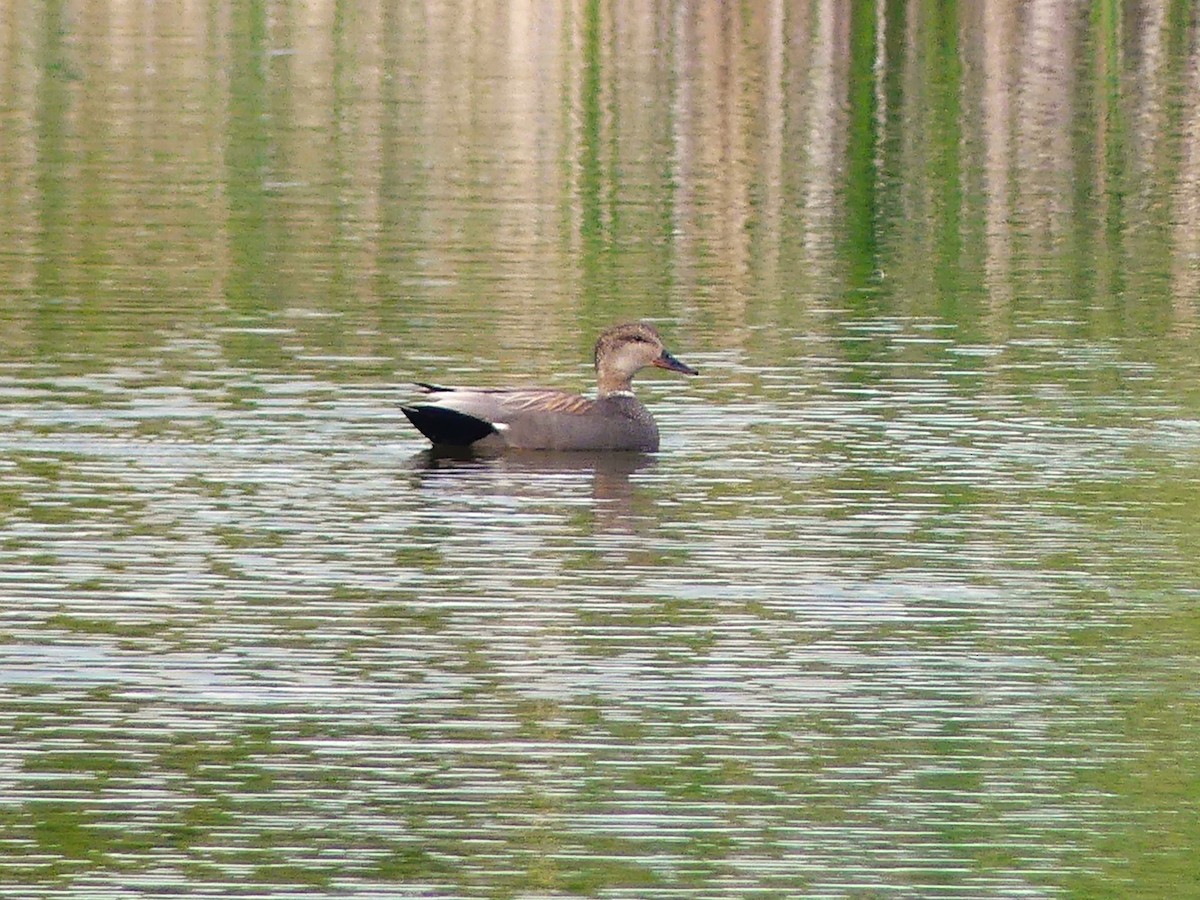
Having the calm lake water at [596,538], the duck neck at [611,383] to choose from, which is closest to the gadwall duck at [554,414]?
the duck neck at [611,383]

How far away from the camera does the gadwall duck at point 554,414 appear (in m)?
20.4

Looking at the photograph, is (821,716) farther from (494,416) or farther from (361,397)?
(361,397)

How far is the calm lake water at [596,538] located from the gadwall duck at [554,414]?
0.21 metres

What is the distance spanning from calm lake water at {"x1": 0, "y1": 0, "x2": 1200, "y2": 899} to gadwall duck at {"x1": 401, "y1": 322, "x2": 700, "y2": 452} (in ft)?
0.71

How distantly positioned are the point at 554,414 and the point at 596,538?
3.14 meters

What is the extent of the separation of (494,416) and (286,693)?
6852 millimetres

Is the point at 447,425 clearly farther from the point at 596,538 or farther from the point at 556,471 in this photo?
the point at 596,538

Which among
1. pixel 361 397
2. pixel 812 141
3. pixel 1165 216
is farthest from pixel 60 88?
pixel 361 397

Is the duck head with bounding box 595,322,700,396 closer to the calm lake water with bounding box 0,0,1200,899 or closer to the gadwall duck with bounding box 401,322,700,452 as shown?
the gadwall duck with bounding box 401,322,700,452

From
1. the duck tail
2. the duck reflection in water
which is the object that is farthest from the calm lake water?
the duck tail

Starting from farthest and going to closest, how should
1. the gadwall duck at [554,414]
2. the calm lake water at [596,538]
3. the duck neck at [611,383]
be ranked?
the duck neck at [611,383] → the gadwall duck at [554,414] → the calm lake water at [596,538]

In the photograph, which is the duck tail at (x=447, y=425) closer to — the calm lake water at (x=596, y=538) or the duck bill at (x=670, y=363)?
the calm lake water at (x=596, y=538)

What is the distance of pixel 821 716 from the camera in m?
13.6

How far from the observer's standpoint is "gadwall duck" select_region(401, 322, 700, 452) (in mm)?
20375
